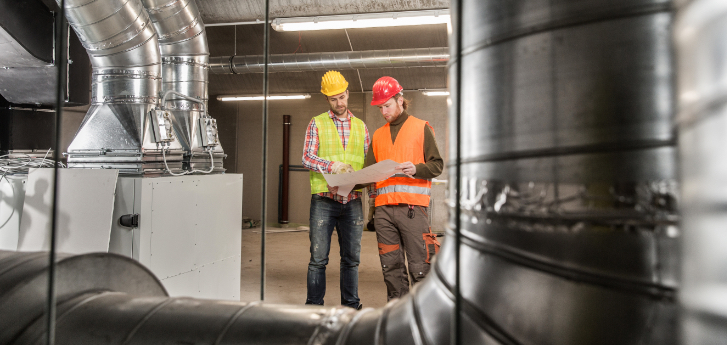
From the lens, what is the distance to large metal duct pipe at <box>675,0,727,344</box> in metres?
0.44

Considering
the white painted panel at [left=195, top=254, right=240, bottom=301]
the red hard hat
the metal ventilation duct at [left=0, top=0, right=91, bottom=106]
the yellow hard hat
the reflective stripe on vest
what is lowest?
the white painted panel at [left=195, top=254, right=240, bottom=301]

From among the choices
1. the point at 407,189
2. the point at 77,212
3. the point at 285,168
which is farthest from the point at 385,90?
the point at 285,168

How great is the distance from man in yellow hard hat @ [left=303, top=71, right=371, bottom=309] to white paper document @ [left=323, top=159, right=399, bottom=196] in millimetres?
174

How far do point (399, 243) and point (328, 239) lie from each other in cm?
48

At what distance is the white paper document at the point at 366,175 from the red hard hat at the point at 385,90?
0.48 m

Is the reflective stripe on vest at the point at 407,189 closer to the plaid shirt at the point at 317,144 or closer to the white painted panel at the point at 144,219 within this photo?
the plaid shirt at the point at 317,144

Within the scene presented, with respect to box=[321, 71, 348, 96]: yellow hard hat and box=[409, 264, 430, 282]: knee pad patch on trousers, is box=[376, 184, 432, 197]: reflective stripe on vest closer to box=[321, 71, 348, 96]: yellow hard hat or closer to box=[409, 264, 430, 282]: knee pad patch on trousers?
box=[409, 264, 430, 282]: knee pad patch on trousers

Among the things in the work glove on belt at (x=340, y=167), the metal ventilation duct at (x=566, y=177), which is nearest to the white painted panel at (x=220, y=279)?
the work glove on belt at (x=340, y=167)

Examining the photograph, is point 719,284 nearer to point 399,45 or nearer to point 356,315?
point 356,315

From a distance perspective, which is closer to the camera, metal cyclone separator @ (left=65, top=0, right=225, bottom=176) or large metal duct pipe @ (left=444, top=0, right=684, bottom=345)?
large metal duct pipe @ (left=444, top=0, right=684, bottom=345)

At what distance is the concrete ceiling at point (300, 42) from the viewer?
17.5 feet

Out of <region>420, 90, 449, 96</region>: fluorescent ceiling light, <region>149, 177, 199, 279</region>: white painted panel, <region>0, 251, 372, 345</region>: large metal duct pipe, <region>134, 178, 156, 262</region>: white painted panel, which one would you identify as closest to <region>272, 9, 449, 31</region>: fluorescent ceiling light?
<region>149, 177, 199, 279</region>: white painted panel

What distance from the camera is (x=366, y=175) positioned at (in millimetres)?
2516

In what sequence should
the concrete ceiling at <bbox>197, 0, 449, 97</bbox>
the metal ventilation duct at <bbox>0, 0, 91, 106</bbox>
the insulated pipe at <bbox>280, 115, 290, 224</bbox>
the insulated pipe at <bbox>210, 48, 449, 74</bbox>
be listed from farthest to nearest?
the insulated pipe at <bbox>280, 115, 290, 224</bbox> < the insulated pipe at <bbox>210, 48, 449, 74</bbox> < the concrete ceiling at <bbox>197, 0, 449, 97</bbox> < the metal ventilation duct at <bbox>0, 0, 91, 106</bbox>
